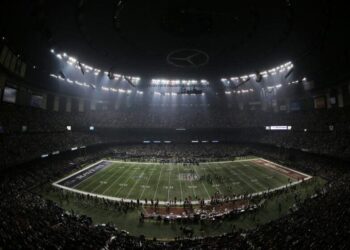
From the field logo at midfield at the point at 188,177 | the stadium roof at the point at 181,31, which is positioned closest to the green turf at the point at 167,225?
the field logo at midfield at the point at 188,177

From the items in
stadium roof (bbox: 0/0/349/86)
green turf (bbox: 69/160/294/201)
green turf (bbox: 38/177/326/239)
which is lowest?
green turf (bbox: 38/177/326/239)

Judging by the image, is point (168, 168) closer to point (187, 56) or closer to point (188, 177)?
point (188, 177)

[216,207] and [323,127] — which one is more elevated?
[323,127]

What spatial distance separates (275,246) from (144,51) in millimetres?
37765

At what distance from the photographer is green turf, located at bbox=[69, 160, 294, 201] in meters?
33.7

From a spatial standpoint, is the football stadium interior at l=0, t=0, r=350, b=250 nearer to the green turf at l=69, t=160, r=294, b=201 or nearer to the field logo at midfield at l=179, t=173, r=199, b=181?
the green turf at l=69, t=160, r=294, b=201

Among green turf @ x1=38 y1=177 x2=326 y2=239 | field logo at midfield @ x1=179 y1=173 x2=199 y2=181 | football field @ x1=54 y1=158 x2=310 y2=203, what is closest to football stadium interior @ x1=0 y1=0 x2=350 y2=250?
green turf @ x1=38 y1=177 x2=326 y2=239

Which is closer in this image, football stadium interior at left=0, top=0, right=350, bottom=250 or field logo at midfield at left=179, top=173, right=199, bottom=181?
football stadium interior at left=0, top=0, right=350, bottom=250

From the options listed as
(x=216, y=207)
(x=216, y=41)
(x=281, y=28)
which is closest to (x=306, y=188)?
(x=216, y=207)

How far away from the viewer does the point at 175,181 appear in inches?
1570

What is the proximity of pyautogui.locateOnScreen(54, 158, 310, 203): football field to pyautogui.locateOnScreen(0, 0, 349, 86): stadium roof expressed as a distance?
22263 mm

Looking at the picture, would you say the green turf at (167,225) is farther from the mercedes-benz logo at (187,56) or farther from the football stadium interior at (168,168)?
the mercedes-benz logo at (187,56)

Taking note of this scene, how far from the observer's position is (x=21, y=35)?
31.2 metres

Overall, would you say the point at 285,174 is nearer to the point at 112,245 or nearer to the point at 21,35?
the point at 112,245
